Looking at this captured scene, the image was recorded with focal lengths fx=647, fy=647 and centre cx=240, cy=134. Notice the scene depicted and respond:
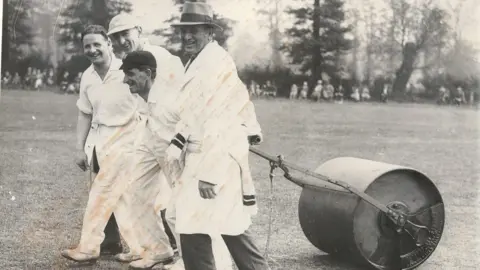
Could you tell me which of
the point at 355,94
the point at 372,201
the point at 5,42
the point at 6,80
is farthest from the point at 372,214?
the point at 5,42

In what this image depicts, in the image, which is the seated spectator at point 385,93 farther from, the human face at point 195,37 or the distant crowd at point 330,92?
the human face at point 195,37

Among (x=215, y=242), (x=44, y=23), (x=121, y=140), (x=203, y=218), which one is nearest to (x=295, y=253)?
(x=215, y=242)

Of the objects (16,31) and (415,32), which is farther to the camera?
(415,32)

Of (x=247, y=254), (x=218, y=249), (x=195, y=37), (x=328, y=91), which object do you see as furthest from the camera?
(x=328, y=91)

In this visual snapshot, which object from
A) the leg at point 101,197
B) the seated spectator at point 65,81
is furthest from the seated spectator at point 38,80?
the leg at point 101,197

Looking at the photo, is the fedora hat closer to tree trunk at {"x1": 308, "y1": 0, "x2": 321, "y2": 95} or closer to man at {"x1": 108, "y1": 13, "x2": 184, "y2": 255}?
man at {"x1": 108, "y1": 13, "x2": 184, "y2": 255}

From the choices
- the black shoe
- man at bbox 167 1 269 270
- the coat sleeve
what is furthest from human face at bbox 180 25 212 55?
the black shoe

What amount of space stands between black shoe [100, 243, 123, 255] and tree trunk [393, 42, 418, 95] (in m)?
1.95

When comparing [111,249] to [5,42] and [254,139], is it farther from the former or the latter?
[5,42]

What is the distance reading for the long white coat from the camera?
3.23 meters

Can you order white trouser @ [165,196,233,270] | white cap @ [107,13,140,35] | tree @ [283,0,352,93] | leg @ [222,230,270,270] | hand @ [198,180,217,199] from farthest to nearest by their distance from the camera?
tree @ [283,0,352,93] → white cap @ [107,13,140,35] → white trouser @ [165,196,233,270] → leg @ [222,230,270,270] → hand @ [198,180,217,199]

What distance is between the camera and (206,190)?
3.19 m

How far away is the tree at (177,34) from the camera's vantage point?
371 cm

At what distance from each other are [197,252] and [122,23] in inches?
56.7
